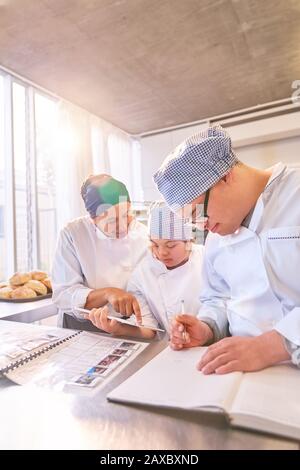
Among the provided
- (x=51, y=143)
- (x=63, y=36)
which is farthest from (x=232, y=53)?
(x=51, y=143)

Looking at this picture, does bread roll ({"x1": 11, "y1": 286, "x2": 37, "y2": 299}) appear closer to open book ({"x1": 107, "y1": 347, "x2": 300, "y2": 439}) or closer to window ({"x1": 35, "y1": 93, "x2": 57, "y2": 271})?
window ({"x1": 35, "y1": 93, "x2": 57, "y2": 271})

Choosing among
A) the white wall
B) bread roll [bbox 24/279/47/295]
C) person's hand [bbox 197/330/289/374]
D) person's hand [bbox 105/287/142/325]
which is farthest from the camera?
the white wall

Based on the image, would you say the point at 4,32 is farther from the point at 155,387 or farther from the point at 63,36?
the point at 155,387

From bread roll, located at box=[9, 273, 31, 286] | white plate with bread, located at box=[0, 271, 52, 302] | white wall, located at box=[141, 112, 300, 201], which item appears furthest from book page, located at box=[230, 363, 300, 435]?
white wall, located at box=[141, 112, 300, 201]

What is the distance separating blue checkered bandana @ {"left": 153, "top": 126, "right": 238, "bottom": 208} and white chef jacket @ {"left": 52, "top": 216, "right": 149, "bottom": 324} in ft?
1.99

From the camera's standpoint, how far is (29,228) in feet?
9.27

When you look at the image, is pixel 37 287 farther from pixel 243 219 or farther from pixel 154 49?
pixel 154 49

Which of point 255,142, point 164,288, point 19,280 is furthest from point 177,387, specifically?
point 255,142

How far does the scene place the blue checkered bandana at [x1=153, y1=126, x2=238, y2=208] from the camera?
2.35ft

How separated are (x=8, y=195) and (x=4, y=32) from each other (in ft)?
3.86

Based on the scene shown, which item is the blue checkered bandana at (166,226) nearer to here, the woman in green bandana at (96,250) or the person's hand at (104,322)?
the woman in green bandana at (96,250)

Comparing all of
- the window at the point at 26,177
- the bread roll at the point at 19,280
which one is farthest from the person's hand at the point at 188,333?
the window at the point at 26,177

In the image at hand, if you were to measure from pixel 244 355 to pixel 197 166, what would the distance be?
41 centimetres

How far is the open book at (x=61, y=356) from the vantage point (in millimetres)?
618
